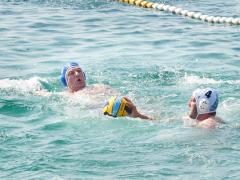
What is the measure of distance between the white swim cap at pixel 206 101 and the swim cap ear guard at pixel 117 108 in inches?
39.3

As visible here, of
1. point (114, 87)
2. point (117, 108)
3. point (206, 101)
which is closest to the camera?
point (206, 101)

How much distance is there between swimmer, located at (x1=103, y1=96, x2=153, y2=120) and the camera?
29.2ft

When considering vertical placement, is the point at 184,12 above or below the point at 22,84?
above

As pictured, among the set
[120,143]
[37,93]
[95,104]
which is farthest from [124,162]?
[37,93]

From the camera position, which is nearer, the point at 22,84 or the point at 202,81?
the point at 22,84

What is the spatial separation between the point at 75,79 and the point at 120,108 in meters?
2.19

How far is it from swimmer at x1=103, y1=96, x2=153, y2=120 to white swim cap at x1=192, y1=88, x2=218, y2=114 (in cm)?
81

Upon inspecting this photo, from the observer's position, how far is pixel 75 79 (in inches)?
430

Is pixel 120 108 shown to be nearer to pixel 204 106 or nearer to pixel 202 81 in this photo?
pixel 204 106

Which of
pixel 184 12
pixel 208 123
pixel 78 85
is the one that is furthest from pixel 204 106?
pixel 184 12

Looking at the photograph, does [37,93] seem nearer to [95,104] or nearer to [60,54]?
[95,104]

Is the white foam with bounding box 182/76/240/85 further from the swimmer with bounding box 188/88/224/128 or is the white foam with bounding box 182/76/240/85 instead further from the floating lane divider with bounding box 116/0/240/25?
the floating lane divider with bounding box 116/0/240/25

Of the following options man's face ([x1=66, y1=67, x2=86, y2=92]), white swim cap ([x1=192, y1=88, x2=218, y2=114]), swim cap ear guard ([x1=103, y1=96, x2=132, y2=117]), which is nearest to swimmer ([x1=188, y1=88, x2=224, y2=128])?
white swim cap ([x1=192, y1=88, x2=218, y2=114])

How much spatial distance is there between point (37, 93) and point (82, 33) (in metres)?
5.31
